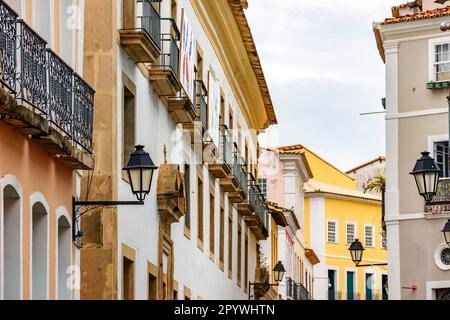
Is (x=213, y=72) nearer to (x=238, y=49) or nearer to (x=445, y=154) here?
(x=238, y=49)

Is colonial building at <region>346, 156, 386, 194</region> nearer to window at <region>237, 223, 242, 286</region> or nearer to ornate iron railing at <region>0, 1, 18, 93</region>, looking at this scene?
window at <region>237, 223, 242, 286</region>

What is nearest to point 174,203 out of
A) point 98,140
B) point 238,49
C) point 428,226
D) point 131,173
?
point 98,140

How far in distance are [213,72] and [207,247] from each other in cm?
433

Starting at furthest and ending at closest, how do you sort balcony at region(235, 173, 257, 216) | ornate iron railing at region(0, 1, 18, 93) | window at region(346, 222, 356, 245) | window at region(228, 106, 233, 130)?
window at region(346, 222, 356, 245) < balcony at region(235, 173, 257, 216) < window at region(228, 106, 233, 130) < ornate iron railing at region(0, 1, 18, 93)

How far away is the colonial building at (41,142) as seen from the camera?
15.6 meters

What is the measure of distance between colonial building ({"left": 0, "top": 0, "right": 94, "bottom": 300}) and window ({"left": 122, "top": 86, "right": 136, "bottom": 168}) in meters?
2.67

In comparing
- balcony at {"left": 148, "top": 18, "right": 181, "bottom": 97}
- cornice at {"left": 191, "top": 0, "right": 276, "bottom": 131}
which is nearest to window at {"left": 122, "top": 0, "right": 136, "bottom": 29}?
balcony at {"left": 148, "top": 18, "right": 181, "bottom": 97}

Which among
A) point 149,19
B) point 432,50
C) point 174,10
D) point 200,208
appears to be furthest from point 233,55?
point 149,19

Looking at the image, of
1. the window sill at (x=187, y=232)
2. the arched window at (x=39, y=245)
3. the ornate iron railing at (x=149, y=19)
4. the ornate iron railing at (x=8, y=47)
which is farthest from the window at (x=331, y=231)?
the ornate iron railing at (x=8, y=47)

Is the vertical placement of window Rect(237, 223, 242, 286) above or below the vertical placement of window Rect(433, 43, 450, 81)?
below

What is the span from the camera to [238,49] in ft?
131

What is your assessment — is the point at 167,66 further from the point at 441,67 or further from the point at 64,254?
the point at 441,67

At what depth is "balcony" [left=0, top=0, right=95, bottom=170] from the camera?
A: 1531cm

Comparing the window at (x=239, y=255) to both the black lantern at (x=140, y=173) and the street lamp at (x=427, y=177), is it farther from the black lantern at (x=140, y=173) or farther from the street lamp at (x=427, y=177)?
the black lantern at (x=140, y=173)
